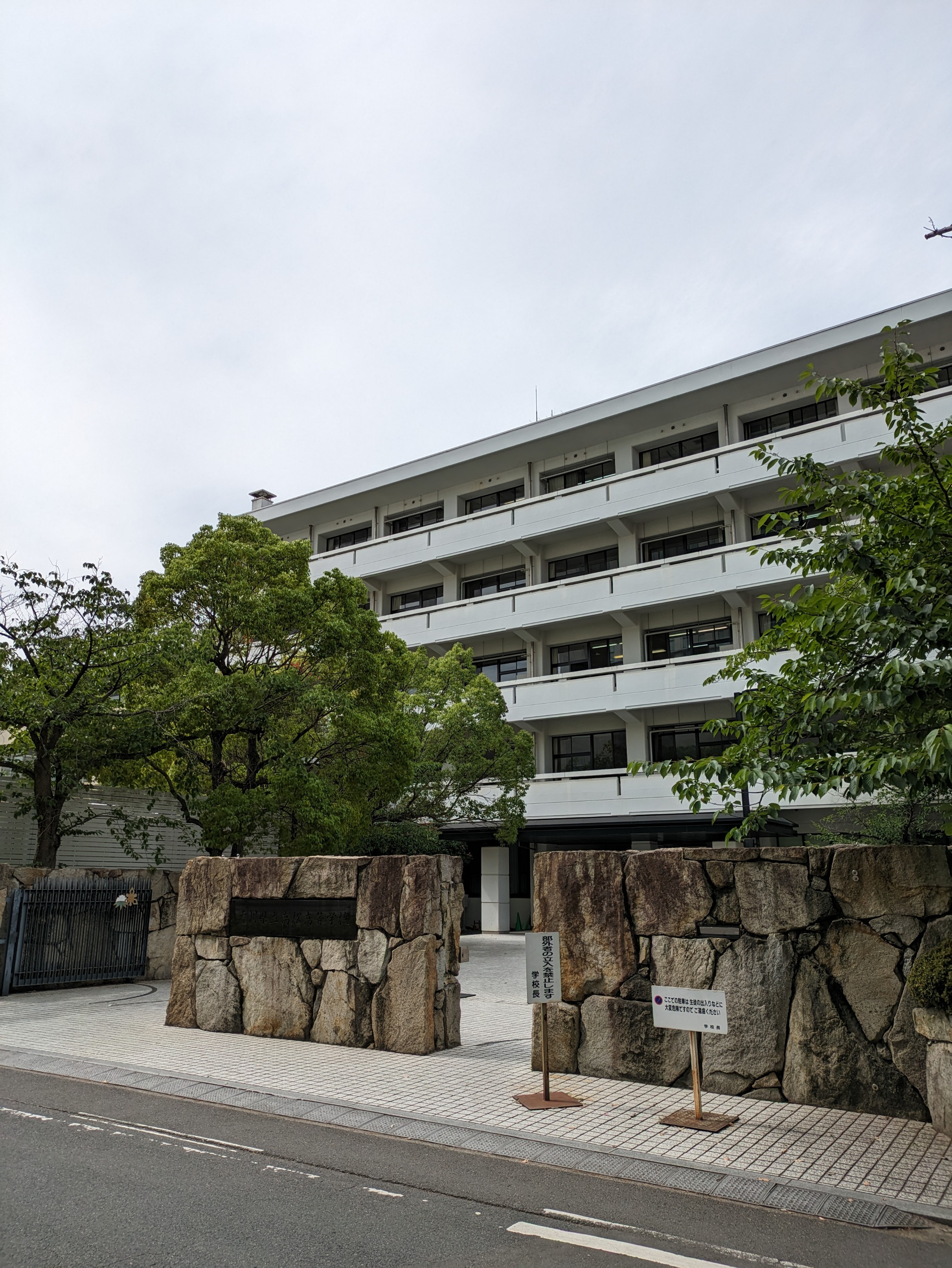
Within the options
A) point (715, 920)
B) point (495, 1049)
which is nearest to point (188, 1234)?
point (715, 920)

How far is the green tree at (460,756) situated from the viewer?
931 inches

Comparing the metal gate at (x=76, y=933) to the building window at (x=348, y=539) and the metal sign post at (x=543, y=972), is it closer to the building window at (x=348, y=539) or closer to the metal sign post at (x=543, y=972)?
the metal sign post at (x=543, y=972)

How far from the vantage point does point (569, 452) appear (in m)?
31.9

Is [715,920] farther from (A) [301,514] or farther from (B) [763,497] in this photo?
(A) [301,514]

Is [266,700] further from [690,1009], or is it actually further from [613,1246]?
[613,1246]

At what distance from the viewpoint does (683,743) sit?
2727 centimetres

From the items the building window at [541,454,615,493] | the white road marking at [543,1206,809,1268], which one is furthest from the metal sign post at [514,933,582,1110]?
the building window at [541,454,615,493]

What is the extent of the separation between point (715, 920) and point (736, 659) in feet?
8.63

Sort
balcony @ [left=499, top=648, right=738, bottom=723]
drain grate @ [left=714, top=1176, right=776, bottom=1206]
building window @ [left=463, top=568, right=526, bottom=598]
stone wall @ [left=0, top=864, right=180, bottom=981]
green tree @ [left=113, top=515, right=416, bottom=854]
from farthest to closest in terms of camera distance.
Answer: building window @ [left=463, top=568, right=526, bottom=598] < balcony @ [left=499, top=648, right=738, bottom=723] < green tree @ [left=113, top=515, right=416, bottom=854] < stone wall @ [left=0, top=864, right=180, bottom=981] < drain grate @ [left=714, top=1176, right=776, bottom=1206]

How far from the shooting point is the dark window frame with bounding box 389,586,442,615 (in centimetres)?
3434

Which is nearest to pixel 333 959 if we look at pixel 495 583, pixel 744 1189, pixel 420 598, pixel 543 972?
pixel 543 972

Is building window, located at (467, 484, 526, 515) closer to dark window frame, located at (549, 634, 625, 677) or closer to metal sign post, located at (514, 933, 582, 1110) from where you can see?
dark window frame, located at (549, 634, 625, 677)

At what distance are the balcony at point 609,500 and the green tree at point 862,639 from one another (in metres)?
16.5

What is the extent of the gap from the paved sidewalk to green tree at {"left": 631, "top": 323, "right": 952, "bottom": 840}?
2.38m
